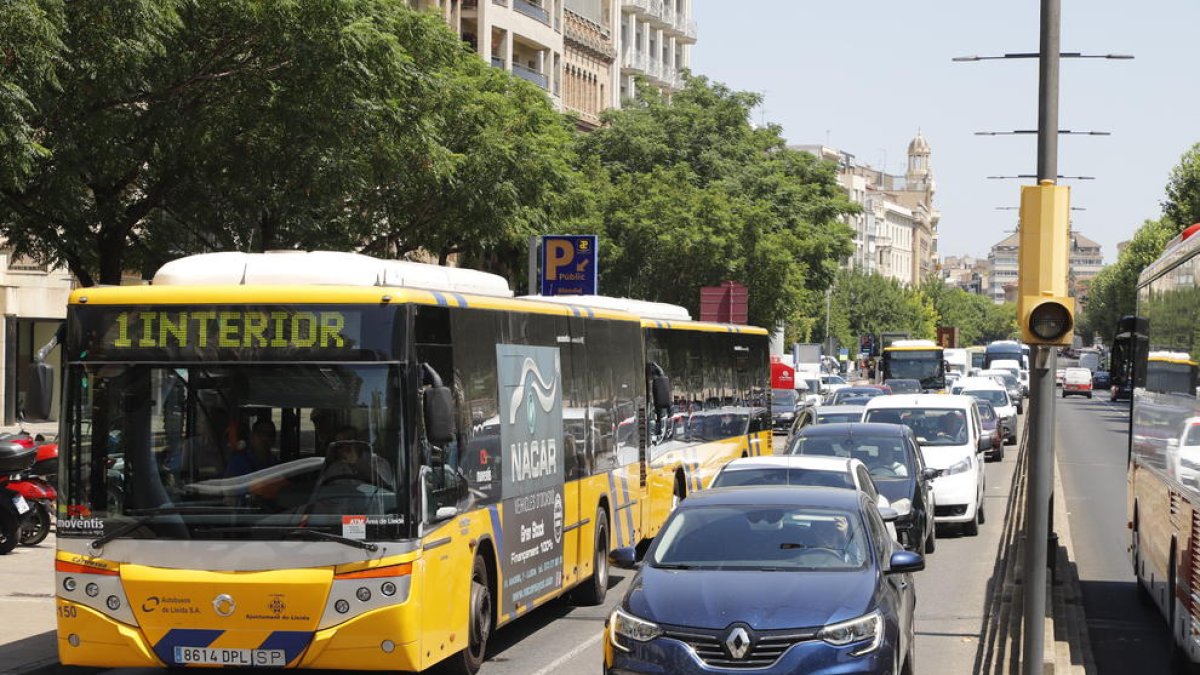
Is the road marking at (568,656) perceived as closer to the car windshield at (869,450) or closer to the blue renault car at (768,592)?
the blue renault car at (768,592)

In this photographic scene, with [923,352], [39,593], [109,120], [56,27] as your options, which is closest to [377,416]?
[39,593]

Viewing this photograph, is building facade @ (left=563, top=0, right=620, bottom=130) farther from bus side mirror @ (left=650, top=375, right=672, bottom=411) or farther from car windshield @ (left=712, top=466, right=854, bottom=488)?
car windshield @ (left=712, top=466, right=854, bottom=488)

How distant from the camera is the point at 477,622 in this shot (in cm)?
1284

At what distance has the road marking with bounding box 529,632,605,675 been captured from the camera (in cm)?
1316

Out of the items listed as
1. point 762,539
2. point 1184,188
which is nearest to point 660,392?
point 762,539

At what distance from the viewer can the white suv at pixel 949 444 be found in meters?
24.2

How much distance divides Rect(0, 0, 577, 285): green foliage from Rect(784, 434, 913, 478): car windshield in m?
7.24

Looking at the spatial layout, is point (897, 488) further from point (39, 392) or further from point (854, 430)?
point (39, 392)

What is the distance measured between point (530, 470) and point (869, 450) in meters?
8.21

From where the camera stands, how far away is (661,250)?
5219cm

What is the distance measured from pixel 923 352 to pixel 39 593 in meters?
50.3

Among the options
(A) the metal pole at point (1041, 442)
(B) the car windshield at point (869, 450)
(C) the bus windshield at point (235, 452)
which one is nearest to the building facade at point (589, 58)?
(B) the car windshield at point (869, 450)

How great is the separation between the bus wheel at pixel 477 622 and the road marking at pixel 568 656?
0.48 meters

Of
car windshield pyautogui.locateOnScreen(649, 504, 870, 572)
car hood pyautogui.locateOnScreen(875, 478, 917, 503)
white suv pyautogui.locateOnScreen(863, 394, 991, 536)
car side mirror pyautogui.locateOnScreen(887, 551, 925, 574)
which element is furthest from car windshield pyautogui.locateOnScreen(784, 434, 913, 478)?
car side mirror pyautogui.locateOnScreen(887, 551, 925, 574)
